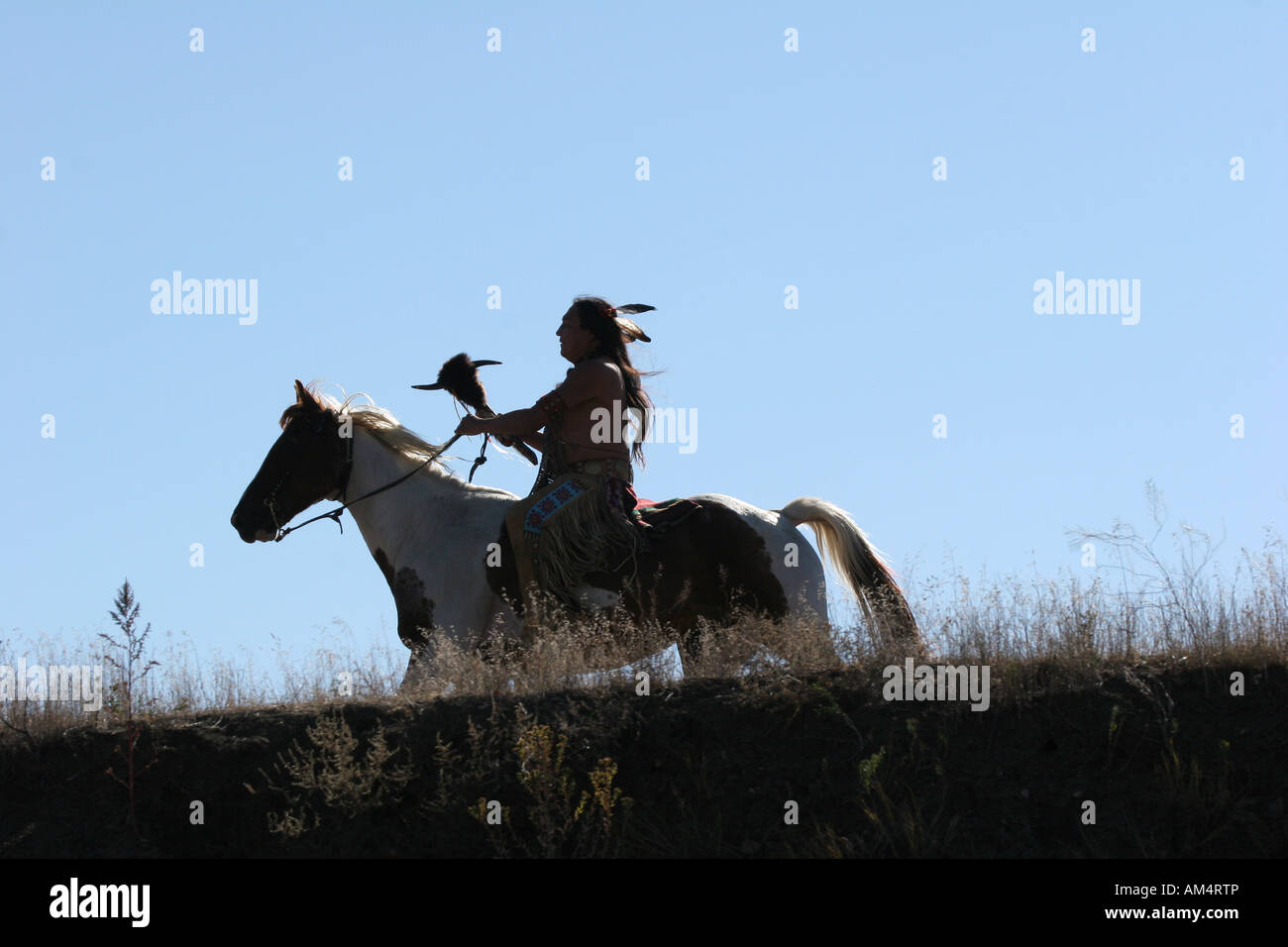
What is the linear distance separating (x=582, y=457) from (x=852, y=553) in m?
1.87

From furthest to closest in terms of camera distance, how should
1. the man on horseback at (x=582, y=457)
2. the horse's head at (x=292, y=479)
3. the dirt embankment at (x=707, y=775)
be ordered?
the horse's head at (x=292, y=479)
the man on horseback at (x=582, y=457)
the dirt embankment at (x=707, y=775)

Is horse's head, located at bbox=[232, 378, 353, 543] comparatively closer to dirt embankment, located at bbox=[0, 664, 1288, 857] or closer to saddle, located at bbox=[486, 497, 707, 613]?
saddle, located at bbox=[486, 497, 707, 613]

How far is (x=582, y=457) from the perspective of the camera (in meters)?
10.7

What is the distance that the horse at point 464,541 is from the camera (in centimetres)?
1035

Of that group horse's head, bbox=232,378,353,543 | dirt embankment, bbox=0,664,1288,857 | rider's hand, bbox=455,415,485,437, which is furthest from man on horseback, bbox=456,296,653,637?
dirt embankment, bbox=0,664,1288,857

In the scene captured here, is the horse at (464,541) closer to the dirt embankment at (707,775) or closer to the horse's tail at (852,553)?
the horse's tail at (852,553)

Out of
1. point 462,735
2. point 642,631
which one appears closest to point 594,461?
point 642,631

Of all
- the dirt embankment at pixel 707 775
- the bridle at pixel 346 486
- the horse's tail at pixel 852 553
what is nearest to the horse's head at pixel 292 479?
the bridle at pixel 346 486

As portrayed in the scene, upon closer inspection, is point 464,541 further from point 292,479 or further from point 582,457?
point 292,479

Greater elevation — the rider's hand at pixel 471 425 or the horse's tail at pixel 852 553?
the rider's hand at pixel 471 425

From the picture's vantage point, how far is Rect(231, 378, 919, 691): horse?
10.4 metres

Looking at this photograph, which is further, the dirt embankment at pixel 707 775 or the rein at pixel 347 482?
the rein at pixel 347 482
